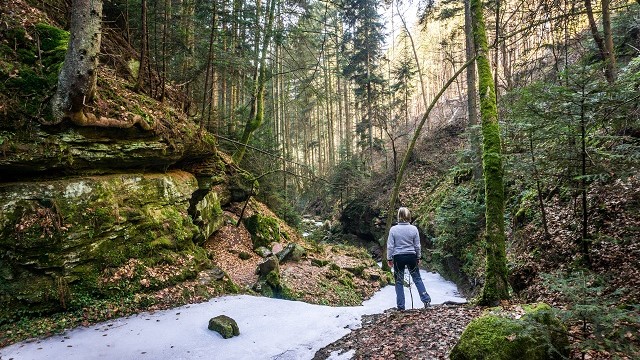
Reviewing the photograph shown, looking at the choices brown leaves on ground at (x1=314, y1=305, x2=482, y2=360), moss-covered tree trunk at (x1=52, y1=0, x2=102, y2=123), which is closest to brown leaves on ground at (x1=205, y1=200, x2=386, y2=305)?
brown leaves on ground at (x1=314, y1=305, x2=482, y2=360)

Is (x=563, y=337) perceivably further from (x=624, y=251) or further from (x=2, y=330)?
(x=2, y=330)

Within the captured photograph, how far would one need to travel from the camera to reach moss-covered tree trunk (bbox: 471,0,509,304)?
16.5ft

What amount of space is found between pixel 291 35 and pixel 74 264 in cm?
906

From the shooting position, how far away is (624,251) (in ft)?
15.5

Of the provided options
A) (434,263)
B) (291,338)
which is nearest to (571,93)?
(291,338)

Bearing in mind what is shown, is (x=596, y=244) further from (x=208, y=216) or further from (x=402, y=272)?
(x=208, y=216)

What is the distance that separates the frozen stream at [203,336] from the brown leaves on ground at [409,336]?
0.39 metres

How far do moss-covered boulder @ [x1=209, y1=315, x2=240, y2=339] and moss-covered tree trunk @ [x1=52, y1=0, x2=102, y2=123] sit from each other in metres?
4.58

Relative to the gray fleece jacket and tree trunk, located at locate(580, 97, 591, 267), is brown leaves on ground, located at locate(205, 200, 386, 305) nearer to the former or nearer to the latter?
the gray fleece jacket

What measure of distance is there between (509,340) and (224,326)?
4191mm

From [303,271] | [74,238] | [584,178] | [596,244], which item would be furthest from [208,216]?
[596,244]

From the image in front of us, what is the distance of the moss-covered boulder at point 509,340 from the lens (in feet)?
10.3

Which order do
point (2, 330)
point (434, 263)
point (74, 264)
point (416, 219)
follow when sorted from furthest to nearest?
point (416, 219) < point (434, 263) < point (74, 264) < point (2, 330)

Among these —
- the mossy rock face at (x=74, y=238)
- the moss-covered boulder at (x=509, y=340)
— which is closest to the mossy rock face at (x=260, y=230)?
the mossy rock face at (x=74, y=238)
